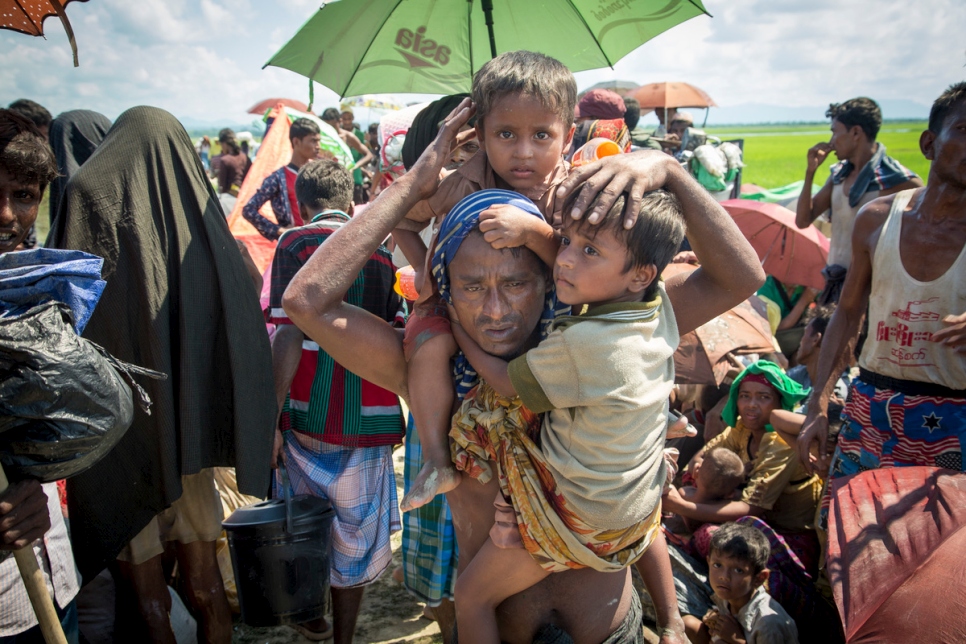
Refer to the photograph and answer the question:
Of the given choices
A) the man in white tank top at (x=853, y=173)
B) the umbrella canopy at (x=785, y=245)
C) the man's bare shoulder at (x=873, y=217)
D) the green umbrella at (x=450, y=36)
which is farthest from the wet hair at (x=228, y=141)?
the man's bare shoulder at (x=873, y=217)

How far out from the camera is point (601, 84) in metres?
18.4

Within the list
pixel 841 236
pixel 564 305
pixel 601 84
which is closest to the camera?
pixel 564 305

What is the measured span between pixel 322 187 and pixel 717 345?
9.99 feet

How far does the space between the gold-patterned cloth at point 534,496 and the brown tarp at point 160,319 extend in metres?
1.32

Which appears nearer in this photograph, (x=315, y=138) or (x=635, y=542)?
(x=635, y=542)

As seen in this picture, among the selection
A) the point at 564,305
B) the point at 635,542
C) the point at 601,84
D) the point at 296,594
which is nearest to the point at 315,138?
the point at 296,594

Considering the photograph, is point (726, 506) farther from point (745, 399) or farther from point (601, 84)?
point (601, 84)

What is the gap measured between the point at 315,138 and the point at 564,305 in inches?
195

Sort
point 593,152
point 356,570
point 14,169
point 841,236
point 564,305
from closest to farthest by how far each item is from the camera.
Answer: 1. point 564,305
2. point 593,152
3. point 14,169
4. point 356,570
5. point 841,236

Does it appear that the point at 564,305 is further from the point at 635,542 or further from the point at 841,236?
the point at 841,236

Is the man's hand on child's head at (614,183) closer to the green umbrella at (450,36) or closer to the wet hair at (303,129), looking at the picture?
the green umbrella at (450,36)

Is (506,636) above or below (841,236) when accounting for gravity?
below

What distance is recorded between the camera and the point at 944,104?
301cm

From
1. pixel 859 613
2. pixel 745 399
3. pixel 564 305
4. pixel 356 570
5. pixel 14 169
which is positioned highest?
pixel 14 169
